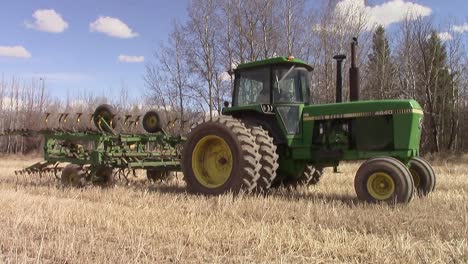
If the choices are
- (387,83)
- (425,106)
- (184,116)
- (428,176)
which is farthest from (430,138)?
(428,176)

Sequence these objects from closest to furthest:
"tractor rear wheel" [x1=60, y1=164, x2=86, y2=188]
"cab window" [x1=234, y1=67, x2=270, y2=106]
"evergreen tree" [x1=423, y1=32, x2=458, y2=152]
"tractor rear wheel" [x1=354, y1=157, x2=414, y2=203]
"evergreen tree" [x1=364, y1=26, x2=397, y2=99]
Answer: "tractor rear wheel" [x1=354, y1=157, x2=414, y2=203]
"cab window" [x1=234, y1=67, x2=270, y2=106]
"tractor rear wheel" [x1=60, y1=164, x2=86, y2=188]
"evergreen tree" [x1=364, y1=26, x2=397, y2=99]
"evergreen tree" [x1=423, y1=32, x2=458, y2=152]

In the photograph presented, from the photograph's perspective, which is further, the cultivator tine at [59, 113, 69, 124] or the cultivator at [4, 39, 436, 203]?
the cultivator tine at [59, 113, 69, 124]

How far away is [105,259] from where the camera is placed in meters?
3.35

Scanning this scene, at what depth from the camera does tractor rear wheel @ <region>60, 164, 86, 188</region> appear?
855 centimetres

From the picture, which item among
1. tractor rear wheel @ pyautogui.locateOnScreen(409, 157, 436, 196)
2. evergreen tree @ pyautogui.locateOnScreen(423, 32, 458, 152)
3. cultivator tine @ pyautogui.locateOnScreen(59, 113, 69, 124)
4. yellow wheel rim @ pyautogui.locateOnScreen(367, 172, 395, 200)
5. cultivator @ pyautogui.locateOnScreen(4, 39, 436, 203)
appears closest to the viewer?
yellow wheel rim @ pyautogui.locateOnScreen(367, 172, 395, 200)

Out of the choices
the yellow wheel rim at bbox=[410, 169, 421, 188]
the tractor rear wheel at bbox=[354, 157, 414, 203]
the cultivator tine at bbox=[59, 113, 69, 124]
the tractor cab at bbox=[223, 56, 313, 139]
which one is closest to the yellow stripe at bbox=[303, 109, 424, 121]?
the tractor cab at bbox=[223, 56, 313, 139]

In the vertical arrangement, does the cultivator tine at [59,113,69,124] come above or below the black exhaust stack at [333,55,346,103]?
below

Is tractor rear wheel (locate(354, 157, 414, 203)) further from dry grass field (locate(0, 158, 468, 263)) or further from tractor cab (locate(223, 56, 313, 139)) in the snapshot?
tractor cab (locate(223, 56, 313, 139))

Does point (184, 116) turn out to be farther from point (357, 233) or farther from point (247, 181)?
point (357, 233)

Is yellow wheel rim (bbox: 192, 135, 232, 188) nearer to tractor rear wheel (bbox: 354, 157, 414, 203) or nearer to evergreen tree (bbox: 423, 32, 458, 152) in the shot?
tractor rear wheel (bbox: 354, 157, 414, 203)

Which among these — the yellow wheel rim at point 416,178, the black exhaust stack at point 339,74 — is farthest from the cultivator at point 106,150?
the yellow wheel rim at point 416,178


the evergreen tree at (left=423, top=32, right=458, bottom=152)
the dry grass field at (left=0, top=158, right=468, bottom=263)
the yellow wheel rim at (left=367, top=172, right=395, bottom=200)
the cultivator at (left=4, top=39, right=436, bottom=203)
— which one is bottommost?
the dry grass field at (left=0, top=158, right=468, bottom=263)

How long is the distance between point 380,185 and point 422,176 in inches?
51.2

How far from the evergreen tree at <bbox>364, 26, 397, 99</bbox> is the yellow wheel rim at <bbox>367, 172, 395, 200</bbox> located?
18512 millimetres
